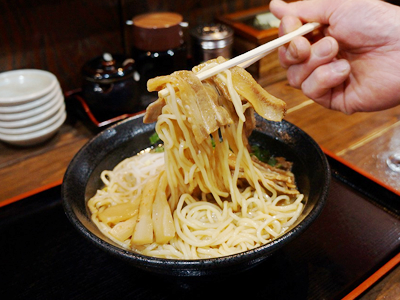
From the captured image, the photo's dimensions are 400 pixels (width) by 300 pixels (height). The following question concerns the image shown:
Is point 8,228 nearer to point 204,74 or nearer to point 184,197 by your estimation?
point 184,197

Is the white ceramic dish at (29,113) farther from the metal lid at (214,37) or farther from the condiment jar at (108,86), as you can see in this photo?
the metal lid at (214,37)

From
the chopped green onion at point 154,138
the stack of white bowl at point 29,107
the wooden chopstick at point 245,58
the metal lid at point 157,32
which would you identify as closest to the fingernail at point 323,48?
the wooden chopstick at point 245,58

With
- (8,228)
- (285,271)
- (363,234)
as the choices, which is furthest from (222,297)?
(8,228)

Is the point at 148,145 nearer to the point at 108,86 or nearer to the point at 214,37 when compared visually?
the point at 108,86

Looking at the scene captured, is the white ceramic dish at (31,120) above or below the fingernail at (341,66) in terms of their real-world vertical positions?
below

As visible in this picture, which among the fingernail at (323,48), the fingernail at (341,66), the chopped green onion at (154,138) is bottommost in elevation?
the chopped green onion at (154,138)

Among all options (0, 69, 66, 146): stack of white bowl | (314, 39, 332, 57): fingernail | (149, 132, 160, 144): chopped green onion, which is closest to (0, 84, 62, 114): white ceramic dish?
(0, 69, 66, 146): stack of white bowl

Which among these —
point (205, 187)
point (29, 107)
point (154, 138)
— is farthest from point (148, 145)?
point (29, 107)
